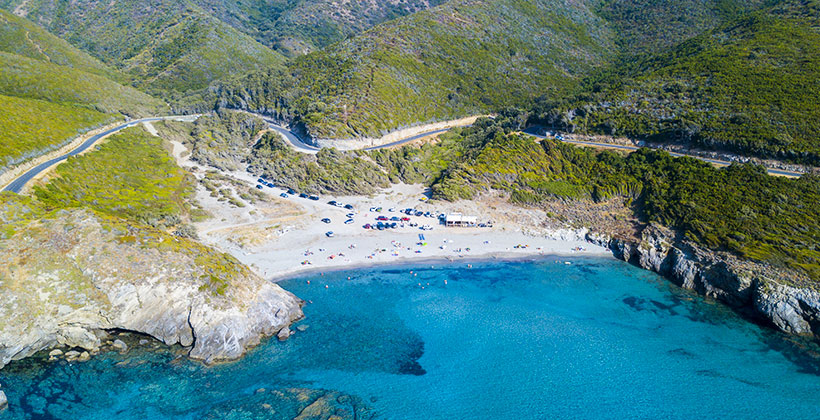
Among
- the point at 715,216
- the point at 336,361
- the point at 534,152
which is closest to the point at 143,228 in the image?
the point at 336,361

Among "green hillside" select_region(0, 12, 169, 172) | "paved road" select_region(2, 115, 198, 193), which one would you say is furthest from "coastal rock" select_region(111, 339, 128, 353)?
"green hillside" select_region(0, 12, 169, 172)

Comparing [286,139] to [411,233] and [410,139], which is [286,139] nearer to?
[410,139]

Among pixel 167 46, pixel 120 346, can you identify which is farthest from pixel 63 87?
pixel 120 346

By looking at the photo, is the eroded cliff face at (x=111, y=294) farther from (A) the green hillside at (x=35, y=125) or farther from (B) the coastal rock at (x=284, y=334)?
(A) the green hillside at (x=35, y=125)

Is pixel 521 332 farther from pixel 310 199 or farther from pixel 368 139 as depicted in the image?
pixel 368 139

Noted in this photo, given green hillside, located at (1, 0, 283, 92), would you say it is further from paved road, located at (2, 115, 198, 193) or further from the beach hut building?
the beach hut building

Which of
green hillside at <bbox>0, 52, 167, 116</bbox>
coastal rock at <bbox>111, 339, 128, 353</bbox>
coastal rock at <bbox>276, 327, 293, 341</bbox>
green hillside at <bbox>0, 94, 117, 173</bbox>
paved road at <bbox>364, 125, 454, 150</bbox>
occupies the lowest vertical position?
coastal rock at <bbox>276, 327, 293, 341</bbox>
